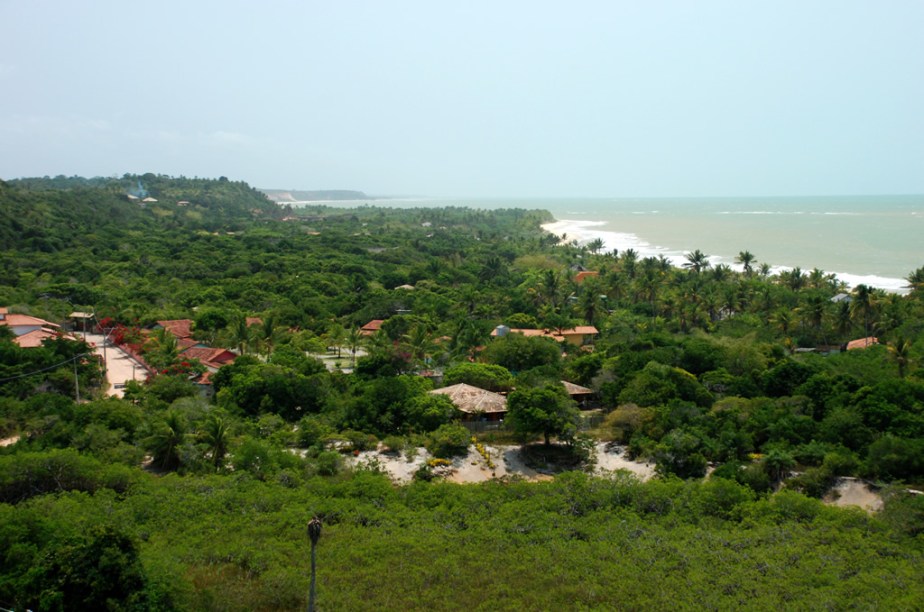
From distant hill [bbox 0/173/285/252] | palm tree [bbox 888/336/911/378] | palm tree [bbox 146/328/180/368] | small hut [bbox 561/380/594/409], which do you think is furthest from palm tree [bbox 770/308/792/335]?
distant hill [bbox 0/173/285/252]


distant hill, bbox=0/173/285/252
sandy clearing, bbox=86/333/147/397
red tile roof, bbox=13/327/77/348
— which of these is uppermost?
distant hill, bbox=0/173/285/252

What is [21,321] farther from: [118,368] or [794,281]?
[794,281]

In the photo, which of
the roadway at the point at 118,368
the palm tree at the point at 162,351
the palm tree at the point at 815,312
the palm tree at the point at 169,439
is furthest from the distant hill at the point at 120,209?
the palm tree at the point at 815,312

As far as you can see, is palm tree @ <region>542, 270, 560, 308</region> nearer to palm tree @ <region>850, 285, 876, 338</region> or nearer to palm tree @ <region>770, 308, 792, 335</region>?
palm tree @ <region>770, 308, 792, 335</region>

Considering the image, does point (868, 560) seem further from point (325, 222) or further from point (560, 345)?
point (325, 222)

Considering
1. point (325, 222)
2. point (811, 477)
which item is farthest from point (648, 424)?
point (325, 222)

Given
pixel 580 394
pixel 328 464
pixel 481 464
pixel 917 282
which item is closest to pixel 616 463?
pixel 481 464

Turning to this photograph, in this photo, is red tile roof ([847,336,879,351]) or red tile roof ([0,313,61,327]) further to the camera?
red tile roof ([0,313,61,327])
